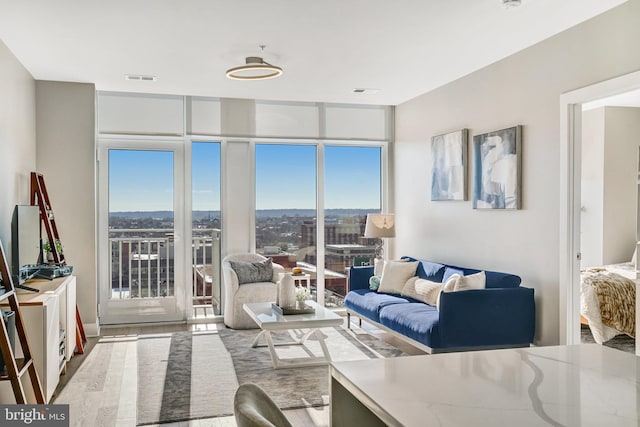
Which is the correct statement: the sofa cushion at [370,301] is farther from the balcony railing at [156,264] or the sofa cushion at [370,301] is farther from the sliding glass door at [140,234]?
the sliding glass door at [140,234]

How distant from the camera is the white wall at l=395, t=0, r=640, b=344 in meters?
4.03

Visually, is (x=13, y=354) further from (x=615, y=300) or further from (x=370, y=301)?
(x=615, y=300)

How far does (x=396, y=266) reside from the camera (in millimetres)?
6125

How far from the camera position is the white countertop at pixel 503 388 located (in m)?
1.20

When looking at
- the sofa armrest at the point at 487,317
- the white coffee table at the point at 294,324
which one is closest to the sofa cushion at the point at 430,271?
the sofa armrest at the point at 487,317

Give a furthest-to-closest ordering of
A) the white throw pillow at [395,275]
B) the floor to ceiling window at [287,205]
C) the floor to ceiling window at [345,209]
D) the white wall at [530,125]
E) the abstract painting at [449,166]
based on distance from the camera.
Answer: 1. the floor to ceiling window at [345,209]
2. the floor to ceiling window at [287,205]
3. the white throw pillow at [395,275]
4. the abstract painting at [449,166]
5. the white wall at [530,125]

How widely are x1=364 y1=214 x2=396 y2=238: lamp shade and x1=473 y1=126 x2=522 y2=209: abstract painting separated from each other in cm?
140

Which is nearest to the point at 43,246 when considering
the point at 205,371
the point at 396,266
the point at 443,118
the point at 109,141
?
the point at 109,141

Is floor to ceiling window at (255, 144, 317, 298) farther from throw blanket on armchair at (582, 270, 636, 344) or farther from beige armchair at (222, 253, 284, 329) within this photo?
throw blanket on armchair at (582, 270, 636, 344)

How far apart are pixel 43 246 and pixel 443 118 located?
14.2 ft

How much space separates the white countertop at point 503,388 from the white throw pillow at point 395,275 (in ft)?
13.9

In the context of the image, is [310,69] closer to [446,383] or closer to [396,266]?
[396,266]

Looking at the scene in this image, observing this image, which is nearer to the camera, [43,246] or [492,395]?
[492,395]

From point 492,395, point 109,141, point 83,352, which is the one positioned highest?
point 109,141
